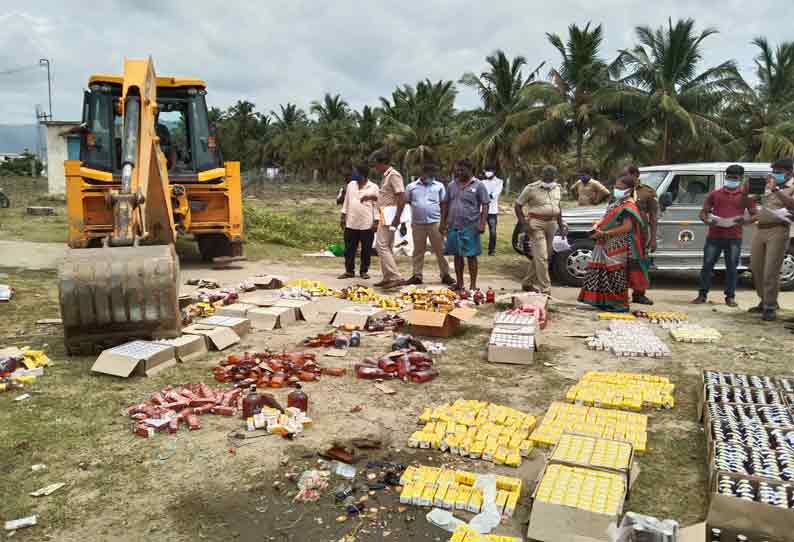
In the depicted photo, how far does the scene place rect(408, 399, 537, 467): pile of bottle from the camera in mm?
3908

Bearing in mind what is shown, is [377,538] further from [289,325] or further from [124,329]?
[289,325]

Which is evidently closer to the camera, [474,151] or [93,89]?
[93,89]

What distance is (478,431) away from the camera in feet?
13.6

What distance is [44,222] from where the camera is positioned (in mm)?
17750

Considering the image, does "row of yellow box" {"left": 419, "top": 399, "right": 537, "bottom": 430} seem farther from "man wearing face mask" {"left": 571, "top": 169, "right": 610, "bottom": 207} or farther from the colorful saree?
"man wearing face mask" {"left": 571, "top": 169, "right": 610, "bottom": 207}

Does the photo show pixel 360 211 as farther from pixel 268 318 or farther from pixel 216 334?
pixel 216 334

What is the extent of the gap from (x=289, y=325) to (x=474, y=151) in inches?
951

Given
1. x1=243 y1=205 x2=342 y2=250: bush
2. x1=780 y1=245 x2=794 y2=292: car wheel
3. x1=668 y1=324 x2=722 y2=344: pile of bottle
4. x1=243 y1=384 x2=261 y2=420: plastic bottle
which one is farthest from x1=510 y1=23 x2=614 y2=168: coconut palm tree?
x1=243 y1=384 x2=261 y2=420: plastic bottle

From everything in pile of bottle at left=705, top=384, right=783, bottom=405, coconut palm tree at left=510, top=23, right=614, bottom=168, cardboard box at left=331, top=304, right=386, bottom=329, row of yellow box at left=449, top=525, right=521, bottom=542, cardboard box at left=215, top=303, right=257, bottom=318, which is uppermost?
coconut palm tree at left=510, top=23, right=614, bottom=168

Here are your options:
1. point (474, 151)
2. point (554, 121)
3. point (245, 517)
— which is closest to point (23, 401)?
point (245, 517)

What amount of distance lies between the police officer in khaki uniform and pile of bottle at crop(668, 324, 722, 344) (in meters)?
2.18

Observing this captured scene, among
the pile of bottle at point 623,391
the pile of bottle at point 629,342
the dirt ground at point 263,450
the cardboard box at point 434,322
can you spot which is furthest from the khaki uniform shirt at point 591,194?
the pile of bottle at point 623,391

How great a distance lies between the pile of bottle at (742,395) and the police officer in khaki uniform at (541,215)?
14.5ft

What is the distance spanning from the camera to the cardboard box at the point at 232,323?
653cm
